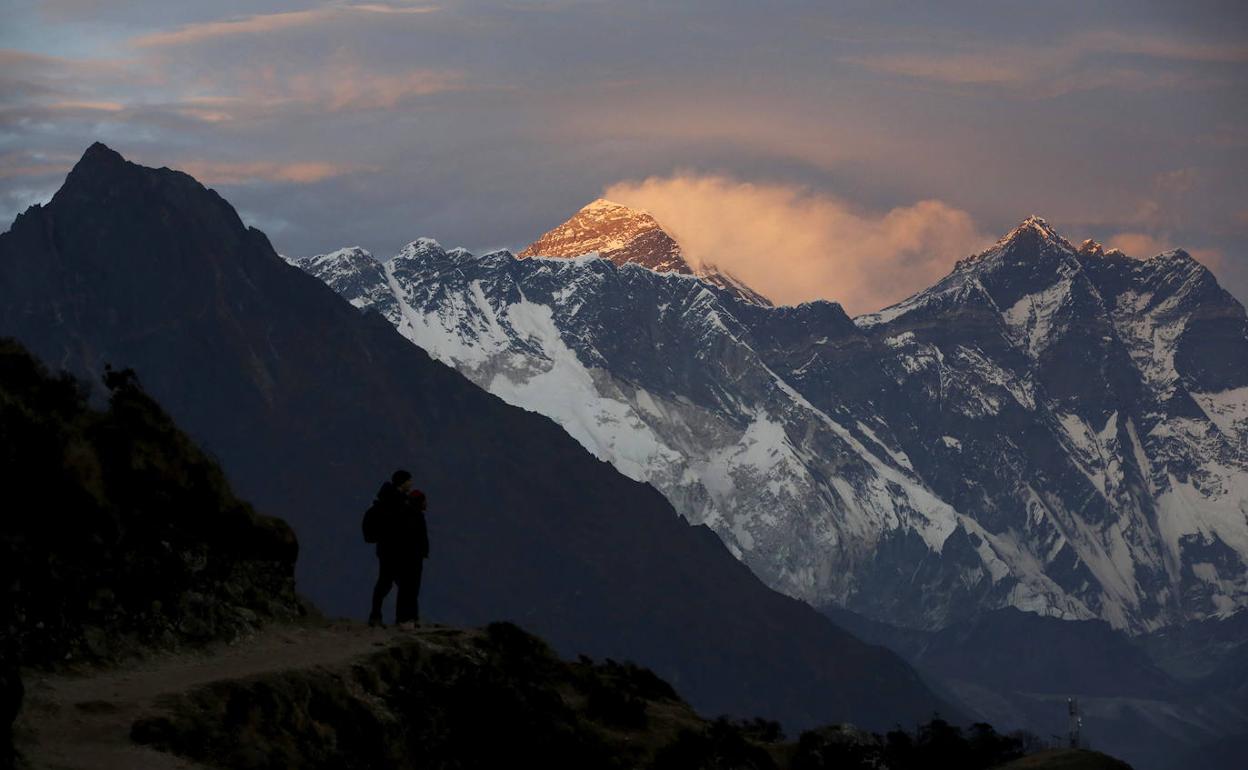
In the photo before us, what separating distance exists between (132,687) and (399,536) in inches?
367

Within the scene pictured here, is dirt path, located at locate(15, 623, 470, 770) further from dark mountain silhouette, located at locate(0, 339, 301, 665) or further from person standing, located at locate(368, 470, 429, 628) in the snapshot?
person standing, located at locate(368, 470, 429, 628)

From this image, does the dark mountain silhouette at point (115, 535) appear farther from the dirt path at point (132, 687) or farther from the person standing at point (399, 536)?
the person standing at point (399, 536)

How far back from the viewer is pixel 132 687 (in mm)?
41375

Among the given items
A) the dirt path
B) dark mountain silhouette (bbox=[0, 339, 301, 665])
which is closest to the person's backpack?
the dirt path

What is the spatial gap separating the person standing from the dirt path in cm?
113

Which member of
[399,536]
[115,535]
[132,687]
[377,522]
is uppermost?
[377,522]

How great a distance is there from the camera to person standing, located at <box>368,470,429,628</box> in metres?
49.5

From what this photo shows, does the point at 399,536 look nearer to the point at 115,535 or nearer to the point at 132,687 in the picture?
the point at 115,535

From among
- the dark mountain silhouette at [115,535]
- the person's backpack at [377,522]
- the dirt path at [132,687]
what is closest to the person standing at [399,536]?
the person's backpack at [377,522]

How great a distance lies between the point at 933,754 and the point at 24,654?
28.5 metres

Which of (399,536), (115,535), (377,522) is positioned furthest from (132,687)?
(399,536)

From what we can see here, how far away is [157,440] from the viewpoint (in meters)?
49.9

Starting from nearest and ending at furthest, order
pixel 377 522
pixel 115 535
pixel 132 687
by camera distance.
A: 1. pixel 132 687
2. pixel 115 535
3. pixel 377 522

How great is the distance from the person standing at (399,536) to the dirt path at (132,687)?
1.13 meters
